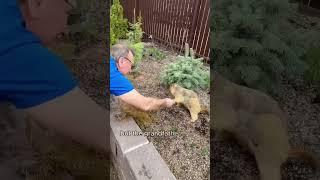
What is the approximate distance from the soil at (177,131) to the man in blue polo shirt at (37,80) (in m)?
2.21

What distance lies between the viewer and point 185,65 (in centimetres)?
336

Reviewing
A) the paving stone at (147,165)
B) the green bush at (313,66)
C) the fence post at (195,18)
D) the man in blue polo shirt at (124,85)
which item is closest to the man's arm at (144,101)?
the man in blue polo shirt at (124,85)

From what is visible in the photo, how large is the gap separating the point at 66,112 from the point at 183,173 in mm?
2285

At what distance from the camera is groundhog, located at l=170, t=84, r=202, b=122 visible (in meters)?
3.22

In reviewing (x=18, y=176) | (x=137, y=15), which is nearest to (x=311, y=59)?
(x=137, y=15)

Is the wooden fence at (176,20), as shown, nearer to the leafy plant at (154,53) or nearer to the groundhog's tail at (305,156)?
the leafy plant at (154,53)

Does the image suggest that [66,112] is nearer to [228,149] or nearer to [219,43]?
[228,149]

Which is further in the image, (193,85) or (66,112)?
(193,85)

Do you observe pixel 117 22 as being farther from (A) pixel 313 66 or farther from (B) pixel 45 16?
Result: (B) pixel 45 16

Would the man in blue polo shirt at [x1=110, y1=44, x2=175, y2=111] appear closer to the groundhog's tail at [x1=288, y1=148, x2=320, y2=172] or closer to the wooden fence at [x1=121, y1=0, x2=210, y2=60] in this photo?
the wooden fence at [x1=121, y1=0, x2=210, y2=60]

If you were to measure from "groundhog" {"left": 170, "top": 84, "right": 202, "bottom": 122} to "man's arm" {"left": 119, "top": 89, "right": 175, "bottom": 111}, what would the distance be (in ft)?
0.28

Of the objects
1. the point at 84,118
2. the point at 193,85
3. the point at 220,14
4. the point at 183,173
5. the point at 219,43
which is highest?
the point at 84,118

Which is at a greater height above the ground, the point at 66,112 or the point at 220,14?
the point at 66,112

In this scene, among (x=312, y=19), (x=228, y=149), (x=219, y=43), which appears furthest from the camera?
(x=312, y=19)
